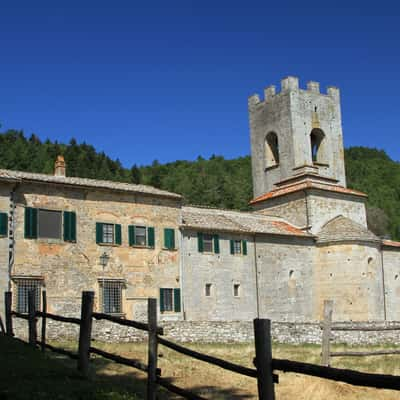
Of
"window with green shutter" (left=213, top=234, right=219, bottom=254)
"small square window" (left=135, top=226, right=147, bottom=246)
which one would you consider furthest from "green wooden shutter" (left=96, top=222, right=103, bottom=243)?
"window with green shutter" (left=213, top=234, right=219, bottom=254)

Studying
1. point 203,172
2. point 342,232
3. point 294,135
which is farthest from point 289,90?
point 203,172

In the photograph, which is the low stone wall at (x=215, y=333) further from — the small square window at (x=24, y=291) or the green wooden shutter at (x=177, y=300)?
the green wooden shutter at (x=177, y=300)

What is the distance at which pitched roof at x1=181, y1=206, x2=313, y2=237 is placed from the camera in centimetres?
3038

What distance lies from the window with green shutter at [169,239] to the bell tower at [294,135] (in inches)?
506

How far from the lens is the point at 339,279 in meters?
33.8

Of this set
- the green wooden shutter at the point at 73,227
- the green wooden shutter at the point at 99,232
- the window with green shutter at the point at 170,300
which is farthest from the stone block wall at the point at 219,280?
the green wooden shutter at the point at 73,227

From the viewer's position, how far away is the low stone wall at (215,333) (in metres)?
22.6

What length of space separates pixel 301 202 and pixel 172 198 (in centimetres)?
1104

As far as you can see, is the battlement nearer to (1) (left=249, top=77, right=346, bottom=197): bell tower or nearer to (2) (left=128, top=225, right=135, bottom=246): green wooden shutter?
(1) (left=249, top=77, right=346, bottom=197): bell tower

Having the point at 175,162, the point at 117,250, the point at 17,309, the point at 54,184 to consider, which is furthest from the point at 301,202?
the point at 175,162

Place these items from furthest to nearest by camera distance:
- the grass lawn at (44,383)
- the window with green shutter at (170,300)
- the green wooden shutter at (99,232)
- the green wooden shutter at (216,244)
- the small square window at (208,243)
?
the green wooden shutter at (216,244) → the small square window at (208,243) → the window with green shutter at (170,300) → the green wooden shutter at (99,232) → the grass lawn at (44,383)

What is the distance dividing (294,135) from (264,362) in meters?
34.7

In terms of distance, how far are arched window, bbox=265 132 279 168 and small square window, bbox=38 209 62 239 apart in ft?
65.9

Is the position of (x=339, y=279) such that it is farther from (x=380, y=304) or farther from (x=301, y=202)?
(x=301, y=202)
